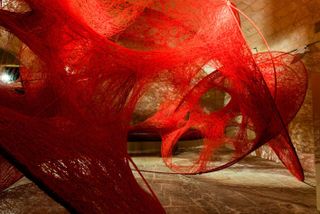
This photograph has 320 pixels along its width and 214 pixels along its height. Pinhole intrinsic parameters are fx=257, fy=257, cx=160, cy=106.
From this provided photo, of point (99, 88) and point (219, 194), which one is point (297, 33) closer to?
point (219, 194)

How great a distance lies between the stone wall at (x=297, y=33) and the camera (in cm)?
447

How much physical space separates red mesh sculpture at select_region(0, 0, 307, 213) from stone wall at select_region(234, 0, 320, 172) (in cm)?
155

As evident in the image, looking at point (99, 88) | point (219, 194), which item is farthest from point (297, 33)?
point (99, 88)

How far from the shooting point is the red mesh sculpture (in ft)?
4.93

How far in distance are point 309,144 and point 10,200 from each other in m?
4.59

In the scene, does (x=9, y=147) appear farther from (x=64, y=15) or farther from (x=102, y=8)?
(x=102, y=8)

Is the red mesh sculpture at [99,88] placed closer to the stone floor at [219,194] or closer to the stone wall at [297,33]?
the stone floor at [219,194]

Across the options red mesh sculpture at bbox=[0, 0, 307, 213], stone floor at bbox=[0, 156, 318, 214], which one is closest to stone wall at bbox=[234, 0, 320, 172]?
stone floor at bbox=[0, 156, 318, 214]

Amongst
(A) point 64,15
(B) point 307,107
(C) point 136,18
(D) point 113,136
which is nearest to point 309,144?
(B) point 307,107

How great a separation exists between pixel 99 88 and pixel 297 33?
4.23 metres

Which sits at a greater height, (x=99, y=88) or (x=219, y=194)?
(x=99, y=88)

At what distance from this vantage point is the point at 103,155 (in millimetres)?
1717

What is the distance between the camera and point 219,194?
291cm

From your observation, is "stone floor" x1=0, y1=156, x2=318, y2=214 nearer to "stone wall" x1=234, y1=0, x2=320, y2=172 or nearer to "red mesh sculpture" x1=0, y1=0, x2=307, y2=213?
"red mesh sculpture" x1=0, y1=0, x2=307, y2=213
